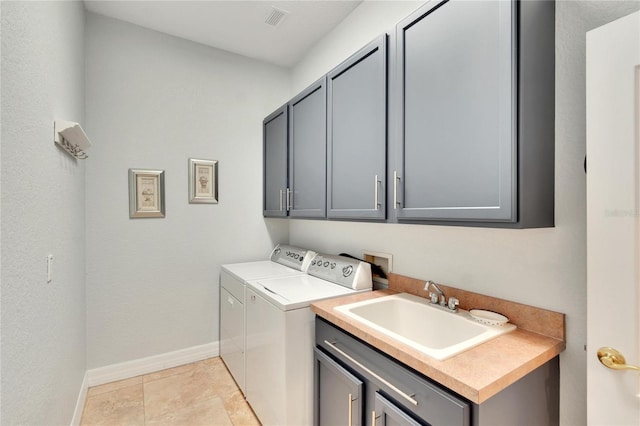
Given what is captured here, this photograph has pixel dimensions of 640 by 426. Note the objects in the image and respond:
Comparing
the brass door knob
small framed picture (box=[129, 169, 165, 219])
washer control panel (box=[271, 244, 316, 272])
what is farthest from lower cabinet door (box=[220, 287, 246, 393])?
the brass door knob

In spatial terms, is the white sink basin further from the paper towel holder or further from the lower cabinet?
the paper towel holder

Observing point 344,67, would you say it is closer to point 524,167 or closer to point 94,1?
point 524,167

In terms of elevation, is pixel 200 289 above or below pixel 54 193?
below

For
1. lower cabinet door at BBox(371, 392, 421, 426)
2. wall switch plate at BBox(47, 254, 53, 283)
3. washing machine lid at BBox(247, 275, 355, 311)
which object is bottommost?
lower cabinet door at BBox(371, 392, 421, 426)

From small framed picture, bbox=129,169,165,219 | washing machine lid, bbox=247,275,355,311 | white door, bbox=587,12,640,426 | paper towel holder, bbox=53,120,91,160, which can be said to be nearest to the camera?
white door, bbox=587,12,640,426

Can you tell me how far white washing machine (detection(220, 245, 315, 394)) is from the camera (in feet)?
7.27

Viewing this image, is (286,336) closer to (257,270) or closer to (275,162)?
(257,270)

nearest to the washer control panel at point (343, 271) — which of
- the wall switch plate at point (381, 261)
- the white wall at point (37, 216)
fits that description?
the wall switch plate at point (381, 261)

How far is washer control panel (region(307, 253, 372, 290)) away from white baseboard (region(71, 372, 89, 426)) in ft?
5.48

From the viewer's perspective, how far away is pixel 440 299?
5.11 feet

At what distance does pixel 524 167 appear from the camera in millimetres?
1016

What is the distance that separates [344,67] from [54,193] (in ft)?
5.26

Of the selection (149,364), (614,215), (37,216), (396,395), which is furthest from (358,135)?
(149,364)

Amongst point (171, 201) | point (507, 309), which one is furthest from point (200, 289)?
point (507, 309)
